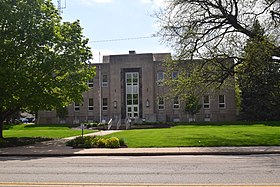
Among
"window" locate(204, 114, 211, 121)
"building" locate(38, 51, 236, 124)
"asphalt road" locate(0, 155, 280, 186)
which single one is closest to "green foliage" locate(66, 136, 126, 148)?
"asphalt road" locate(0, 155, 280, 186)

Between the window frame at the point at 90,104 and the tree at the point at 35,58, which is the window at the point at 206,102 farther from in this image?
the tree at the point at 35,58

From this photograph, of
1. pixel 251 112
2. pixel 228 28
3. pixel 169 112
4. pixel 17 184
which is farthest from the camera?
pixel 169 112

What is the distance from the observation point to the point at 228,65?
26500mm

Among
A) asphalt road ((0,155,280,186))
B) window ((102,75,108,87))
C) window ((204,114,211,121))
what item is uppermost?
window ((102,75,108,87))

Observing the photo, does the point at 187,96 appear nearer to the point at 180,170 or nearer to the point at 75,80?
the point at 75,80

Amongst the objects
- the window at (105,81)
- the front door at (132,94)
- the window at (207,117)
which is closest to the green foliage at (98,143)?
the front door at (132,94)

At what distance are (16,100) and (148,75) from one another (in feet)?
108

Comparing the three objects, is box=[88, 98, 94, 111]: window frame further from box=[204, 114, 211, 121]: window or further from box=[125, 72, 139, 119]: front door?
box=[204, 114, 211, 121]: window

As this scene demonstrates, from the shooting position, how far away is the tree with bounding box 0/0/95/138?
21625 mm

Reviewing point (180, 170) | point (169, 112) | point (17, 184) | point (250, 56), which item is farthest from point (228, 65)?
point (169, 112)

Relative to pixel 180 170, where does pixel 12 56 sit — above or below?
above

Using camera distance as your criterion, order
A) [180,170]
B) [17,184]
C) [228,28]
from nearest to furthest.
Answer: [17,184] < [180,170] < [228,28]

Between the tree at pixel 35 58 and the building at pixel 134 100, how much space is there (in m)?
29.2

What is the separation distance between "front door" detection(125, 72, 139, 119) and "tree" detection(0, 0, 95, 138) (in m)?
30.5
